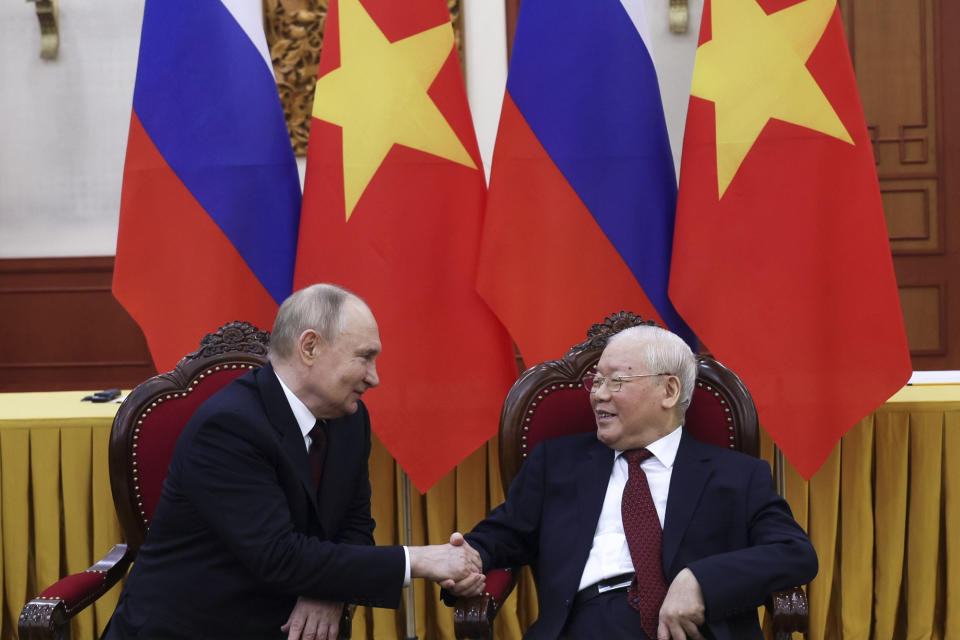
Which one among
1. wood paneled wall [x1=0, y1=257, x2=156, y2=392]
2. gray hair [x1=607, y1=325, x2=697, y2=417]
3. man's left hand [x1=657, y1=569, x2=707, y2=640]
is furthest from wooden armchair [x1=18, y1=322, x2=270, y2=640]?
wood paneled wall [x1=0, y1=257, x2=156, y2=392]

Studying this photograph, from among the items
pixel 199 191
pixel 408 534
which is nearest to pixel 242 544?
pixel 408 534

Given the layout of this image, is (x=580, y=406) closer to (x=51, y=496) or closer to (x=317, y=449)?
(x=317, y=449)

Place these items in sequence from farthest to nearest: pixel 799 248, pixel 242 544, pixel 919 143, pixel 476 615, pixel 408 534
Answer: pixel 919 143, pixel 408 534, pixel 799 248, pixel 476 615, pixel 242 544

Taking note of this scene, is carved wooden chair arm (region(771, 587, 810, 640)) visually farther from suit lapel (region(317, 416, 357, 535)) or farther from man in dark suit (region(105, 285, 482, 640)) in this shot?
suit lapel (region(317, 416, 357, 535))

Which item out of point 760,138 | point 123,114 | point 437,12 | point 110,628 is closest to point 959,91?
point 760,138

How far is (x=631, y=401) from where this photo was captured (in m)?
1.92

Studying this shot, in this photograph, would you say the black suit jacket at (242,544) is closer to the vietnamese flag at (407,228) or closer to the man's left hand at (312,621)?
the man's left hand at (312,621)

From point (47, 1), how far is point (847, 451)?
463 cm

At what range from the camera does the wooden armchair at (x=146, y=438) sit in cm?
206

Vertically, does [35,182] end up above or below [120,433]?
above

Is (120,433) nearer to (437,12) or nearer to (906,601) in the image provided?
(437,12)

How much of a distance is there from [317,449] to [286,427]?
12cm

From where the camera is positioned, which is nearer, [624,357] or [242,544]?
[242,544]

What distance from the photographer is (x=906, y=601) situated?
262 cm
